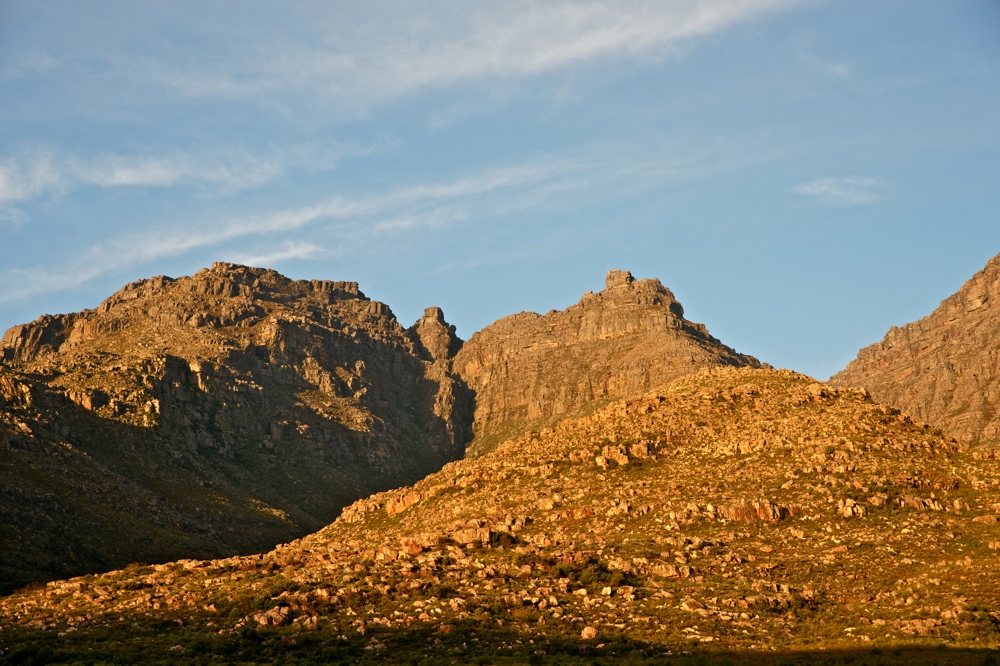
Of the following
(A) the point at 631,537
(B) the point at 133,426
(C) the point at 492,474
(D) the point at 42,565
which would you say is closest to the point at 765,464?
(A) the point at 631,537

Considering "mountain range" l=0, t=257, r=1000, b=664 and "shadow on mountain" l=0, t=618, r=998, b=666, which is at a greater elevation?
"mountain range" l=0, t=257, r=1000, b=664

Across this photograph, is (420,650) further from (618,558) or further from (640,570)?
(618,558)

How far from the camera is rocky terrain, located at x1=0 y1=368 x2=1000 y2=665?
168ft

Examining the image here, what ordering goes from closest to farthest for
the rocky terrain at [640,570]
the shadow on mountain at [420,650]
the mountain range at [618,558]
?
1. the shadow on mountain at [420,650]
2. the rocky terrain at [640,570]
3. the mountain range at [618,558]

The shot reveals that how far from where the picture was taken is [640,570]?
63.1m

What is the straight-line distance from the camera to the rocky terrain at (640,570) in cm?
5119

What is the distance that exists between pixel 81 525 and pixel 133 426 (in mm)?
62985

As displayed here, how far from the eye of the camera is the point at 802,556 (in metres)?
65.9

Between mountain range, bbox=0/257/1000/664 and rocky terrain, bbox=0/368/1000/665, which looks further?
mountain range, bbox=0/257/1000/664

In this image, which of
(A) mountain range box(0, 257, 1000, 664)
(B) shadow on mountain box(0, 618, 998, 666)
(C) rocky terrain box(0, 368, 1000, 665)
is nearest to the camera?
(B) shadow on mountain box(0, 618, 998, 666)

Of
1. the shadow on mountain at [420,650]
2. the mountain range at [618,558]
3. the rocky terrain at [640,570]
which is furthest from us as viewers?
the mountain range at [618,558]

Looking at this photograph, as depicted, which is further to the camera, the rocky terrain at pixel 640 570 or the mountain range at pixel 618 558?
the mountain range at pixel 618 558

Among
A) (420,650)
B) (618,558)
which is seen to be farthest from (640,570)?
(420,650)

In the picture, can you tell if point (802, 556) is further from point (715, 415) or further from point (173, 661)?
point (173, 661)
